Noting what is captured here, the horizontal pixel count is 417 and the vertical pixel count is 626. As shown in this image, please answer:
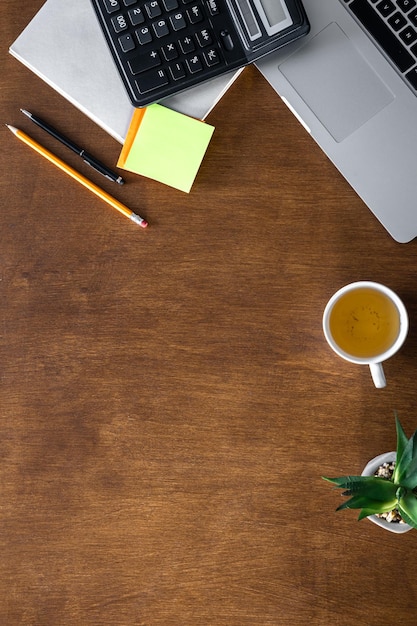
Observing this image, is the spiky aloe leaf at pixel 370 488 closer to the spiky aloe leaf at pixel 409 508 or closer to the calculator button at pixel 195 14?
the spiky aloe leaf at pixel 409 508

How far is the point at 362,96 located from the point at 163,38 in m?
0.22

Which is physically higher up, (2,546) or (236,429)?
(236,429)

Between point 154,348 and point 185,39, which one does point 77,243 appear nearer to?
point 154,348

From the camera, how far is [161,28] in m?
0.72

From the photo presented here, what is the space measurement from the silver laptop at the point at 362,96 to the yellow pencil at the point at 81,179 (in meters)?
0.21

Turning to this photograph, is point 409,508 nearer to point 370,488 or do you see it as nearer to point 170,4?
point 370,488

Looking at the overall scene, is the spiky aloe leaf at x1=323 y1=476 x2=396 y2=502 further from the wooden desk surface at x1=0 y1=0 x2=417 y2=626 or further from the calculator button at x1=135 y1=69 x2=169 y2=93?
the calculator button at x1=135 y1=69 x2=169 y2=93

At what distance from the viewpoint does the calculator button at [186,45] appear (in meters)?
0.72

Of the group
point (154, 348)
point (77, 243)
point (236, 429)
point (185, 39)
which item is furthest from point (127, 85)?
point (236, 429)

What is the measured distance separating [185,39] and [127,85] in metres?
0.08

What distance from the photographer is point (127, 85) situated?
73 cm

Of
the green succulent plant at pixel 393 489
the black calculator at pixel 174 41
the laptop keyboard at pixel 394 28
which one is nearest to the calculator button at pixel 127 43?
the black calculator at pixel 174 41

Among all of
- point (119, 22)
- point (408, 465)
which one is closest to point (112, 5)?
point (119, 22)

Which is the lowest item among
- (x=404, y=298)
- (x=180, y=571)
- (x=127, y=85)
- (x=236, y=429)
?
(x=180, y=571)
